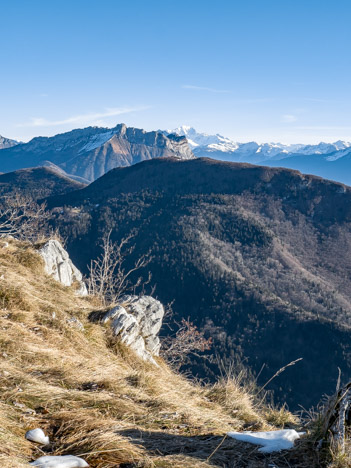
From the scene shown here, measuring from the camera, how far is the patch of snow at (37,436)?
9.92ft

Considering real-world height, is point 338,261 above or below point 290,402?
above

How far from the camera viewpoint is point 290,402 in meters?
88.6

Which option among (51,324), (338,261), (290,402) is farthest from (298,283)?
(51,324)

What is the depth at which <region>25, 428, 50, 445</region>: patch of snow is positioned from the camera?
9.92 feet

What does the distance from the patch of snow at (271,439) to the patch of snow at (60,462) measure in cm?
164

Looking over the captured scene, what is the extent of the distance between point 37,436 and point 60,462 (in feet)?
1.72

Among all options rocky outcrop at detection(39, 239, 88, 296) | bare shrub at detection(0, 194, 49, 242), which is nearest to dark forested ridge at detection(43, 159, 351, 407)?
bare shrub at detection(0, 194, 49, 242)

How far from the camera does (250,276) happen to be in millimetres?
149875

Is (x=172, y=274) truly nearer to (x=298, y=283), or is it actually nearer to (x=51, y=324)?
(x=298, y=283)

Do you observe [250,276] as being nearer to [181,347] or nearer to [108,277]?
[181,347]

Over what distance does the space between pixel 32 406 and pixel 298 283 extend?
155013mm

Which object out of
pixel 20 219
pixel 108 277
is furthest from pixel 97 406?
pixel 20 219

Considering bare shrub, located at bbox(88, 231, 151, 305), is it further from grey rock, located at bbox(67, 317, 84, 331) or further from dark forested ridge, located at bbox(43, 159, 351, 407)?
dark forested ridge, located at bbox(43, 159, 351, 407)

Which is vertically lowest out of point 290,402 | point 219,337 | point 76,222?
point 290,402
